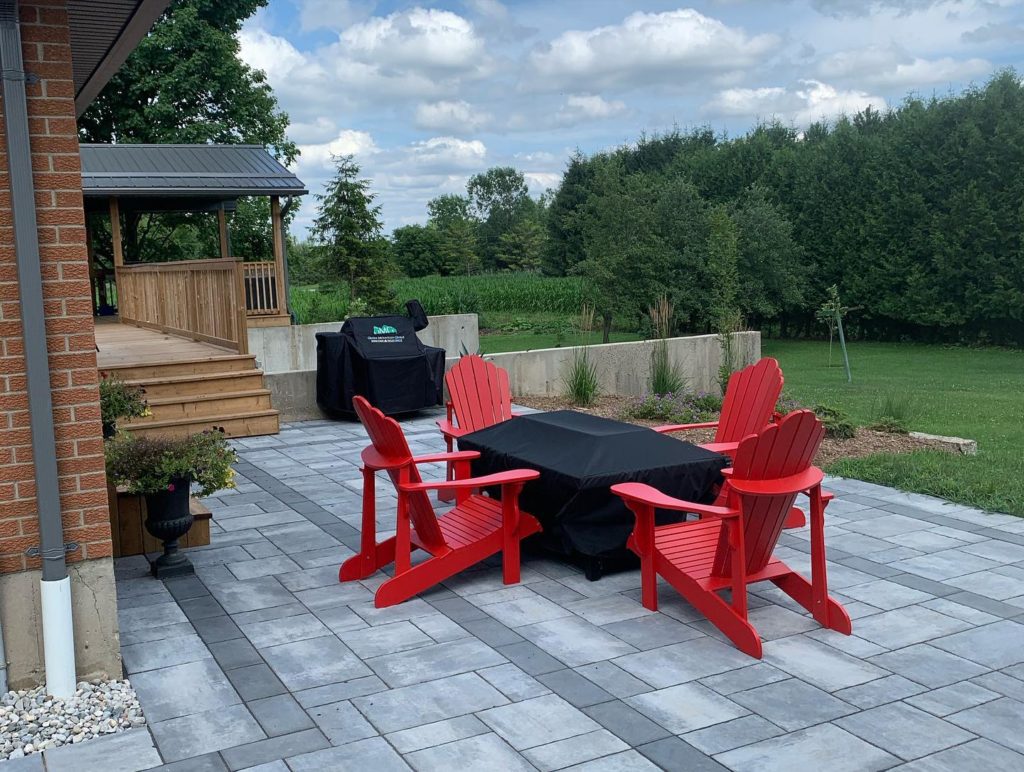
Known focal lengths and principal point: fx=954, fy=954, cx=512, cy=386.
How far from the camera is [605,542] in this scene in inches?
189

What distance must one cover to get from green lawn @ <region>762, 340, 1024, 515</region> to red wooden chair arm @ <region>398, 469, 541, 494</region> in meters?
3.19

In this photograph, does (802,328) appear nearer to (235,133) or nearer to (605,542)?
(235,133)

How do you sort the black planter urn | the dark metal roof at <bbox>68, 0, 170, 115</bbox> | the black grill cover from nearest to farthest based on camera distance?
the dark metal roof at <bbox>68, 0, 170, 115</bbox> → the black planter urn → the black grill cover

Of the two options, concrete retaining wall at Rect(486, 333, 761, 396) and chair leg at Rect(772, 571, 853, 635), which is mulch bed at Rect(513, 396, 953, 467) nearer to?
concrete retaining wall at Rect(486, 333, 761, 396)

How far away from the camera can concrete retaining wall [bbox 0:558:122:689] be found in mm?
3479

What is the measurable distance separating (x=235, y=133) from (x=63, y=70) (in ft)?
68.5

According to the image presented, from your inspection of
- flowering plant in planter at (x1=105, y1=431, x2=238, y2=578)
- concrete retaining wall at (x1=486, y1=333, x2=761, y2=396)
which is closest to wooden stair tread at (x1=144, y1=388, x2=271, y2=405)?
concrete retaining wall at (x1=486, y1=333, x2=761, y2=396)

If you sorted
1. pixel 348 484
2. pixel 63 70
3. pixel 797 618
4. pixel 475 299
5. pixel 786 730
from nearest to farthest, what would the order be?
→ pixel 786 730, pixel 63 70, pixel 797 618, pixel 348 484, pixel 475 299

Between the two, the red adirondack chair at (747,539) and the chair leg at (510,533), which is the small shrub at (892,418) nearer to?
the red adirondack chair at (747,539)

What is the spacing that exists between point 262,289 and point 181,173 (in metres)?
2.24

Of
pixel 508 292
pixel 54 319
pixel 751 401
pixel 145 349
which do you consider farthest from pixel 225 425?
pixel 508 292

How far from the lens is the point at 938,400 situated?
40.0 feet

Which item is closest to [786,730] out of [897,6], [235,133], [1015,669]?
[1015,669]

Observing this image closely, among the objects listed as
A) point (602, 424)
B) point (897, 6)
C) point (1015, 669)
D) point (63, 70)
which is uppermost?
point (897, 6)
